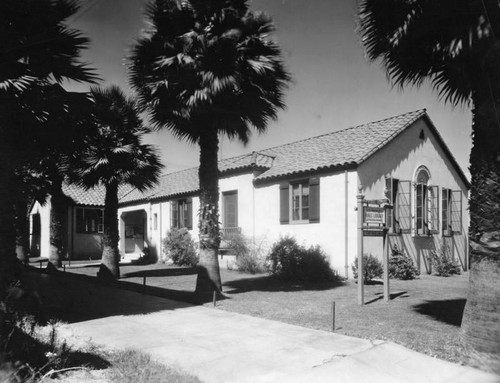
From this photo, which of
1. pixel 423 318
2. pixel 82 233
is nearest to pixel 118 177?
pixel 423 318

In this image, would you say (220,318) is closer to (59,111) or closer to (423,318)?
(423,318)

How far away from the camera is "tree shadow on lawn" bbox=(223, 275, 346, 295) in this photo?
1296 centimetres

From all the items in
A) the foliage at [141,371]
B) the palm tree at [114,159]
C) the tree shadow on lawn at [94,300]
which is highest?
the palm tree at [114,159]

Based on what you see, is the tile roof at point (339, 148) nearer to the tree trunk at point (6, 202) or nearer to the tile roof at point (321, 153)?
the tile roof at point (321, 153)

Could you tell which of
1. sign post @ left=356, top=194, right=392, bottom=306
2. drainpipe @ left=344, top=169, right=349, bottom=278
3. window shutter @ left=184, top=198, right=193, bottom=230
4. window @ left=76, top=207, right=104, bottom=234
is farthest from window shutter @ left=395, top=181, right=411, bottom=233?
window @ left=76, top=207, right=104, bottom=234

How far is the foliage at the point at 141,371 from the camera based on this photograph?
4.91 meters

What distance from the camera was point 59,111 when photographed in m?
7.82

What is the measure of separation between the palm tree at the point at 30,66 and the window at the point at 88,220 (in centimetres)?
2128

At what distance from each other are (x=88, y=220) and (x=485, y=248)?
27081mm

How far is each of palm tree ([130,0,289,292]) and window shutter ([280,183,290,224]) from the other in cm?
596

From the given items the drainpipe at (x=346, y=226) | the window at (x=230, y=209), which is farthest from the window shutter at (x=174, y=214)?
the drainpipe at (x=346, y=226)

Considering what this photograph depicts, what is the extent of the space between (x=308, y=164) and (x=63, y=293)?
1039 cm

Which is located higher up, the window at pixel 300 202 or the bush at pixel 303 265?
the window at pixel 300 202

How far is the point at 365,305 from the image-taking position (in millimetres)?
10016
